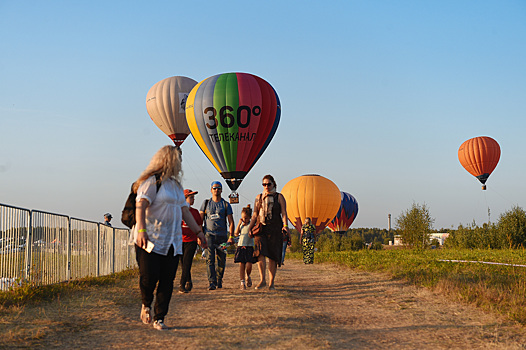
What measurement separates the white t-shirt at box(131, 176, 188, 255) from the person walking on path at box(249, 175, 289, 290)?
390cm

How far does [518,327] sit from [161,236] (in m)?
4.40

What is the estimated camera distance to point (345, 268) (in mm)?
15383

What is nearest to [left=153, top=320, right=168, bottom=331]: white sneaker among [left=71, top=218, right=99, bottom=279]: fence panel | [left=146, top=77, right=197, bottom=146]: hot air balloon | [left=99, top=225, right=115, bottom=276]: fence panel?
[left=71, top=218, right=99, bottom=279]: fence panel

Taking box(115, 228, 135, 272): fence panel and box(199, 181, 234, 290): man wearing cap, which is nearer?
box(199, 181, 234, 290): man wearing cap

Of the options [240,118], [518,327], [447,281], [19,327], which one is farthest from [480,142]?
[19,327]

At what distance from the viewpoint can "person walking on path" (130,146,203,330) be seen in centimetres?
539

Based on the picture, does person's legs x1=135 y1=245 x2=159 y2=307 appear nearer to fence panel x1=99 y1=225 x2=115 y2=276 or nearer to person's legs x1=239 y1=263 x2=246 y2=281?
person's legs x1=239 y1=263 x2=246 y2=281

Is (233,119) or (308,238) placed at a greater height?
(233,119)

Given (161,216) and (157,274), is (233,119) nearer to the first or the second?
(161,216)

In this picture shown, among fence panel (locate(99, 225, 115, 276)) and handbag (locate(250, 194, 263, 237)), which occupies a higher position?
handbag (locate(250, 194, 263, 237))

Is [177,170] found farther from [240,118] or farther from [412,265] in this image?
[240,118]

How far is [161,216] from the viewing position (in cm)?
547

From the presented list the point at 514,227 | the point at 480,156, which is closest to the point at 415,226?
the point at 514,227

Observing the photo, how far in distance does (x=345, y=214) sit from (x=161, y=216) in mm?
47610
